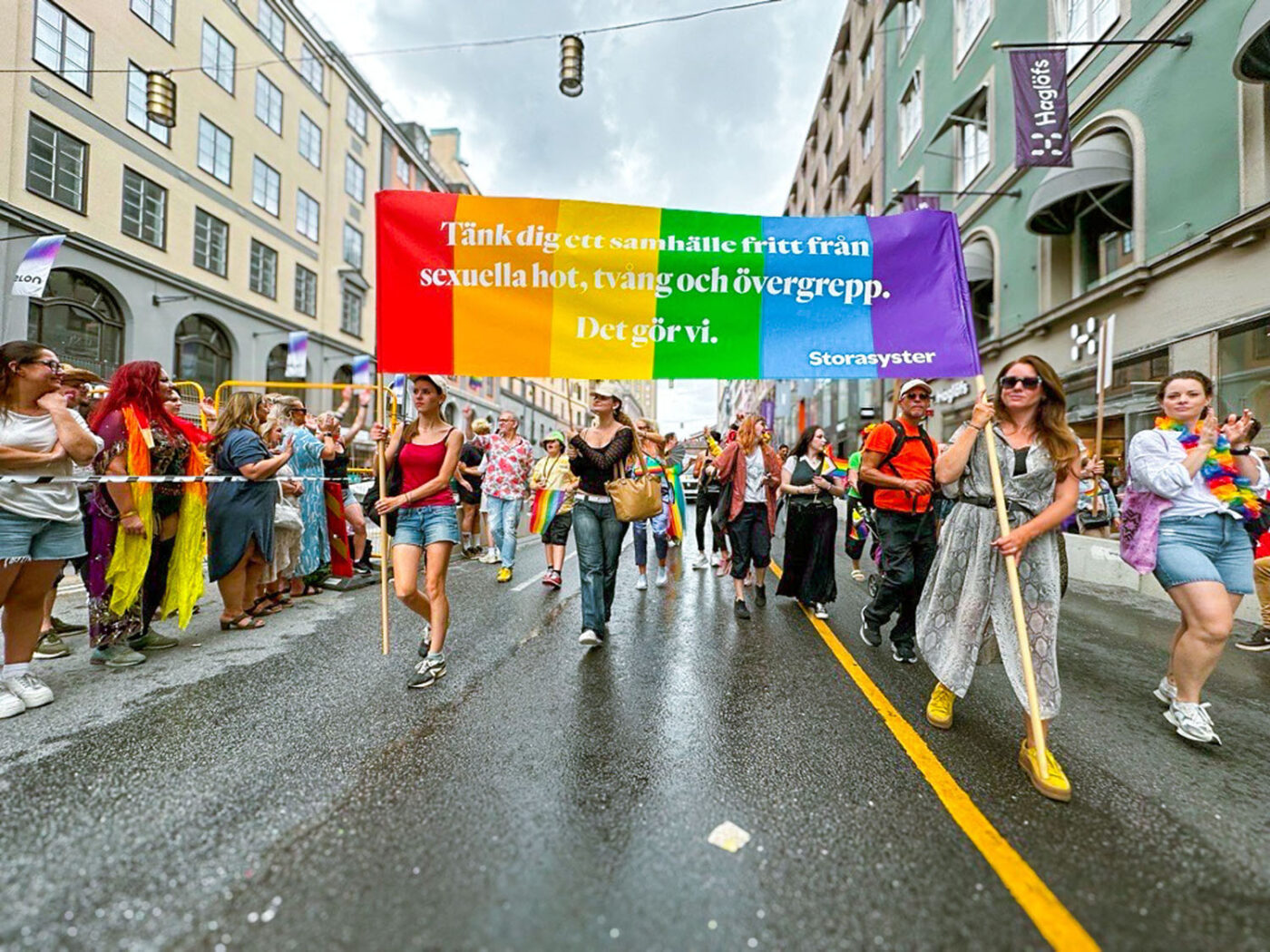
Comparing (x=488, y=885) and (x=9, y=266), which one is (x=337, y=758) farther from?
(x=9, y=266)

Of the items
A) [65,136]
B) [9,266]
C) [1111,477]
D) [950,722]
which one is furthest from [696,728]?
[65,136]

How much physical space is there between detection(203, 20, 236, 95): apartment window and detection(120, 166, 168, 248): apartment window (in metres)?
4.40

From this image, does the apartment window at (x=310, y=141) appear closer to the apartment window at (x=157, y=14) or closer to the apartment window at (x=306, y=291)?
the apartment window at (x=306, y=291)

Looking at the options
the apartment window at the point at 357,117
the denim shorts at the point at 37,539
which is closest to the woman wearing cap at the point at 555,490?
the denim shorts at the point at 37,539

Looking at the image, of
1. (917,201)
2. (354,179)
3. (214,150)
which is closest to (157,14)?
(214,150)

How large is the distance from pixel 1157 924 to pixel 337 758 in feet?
9.73

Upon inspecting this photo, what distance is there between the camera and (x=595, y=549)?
4598 mm

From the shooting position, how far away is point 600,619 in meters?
4.59

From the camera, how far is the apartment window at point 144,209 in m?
17.2

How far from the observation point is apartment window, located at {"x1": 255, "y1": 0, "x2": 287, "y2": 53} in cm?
2222

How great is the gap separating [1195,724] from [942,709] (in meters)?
1.19

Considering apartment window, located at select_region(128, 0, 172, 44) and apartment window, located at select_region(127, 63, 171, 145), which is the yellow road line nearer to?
apartment window, located at select_region(127, 63, 171, 145)

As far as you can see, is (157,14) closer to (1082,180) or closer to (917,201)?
(917,201)

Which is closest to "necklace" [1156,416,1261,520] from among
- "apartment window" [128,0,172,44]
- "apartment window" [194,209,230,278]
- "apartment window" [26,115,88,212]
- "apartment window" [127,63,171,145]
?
"apartment window" [26,115,88,212]
